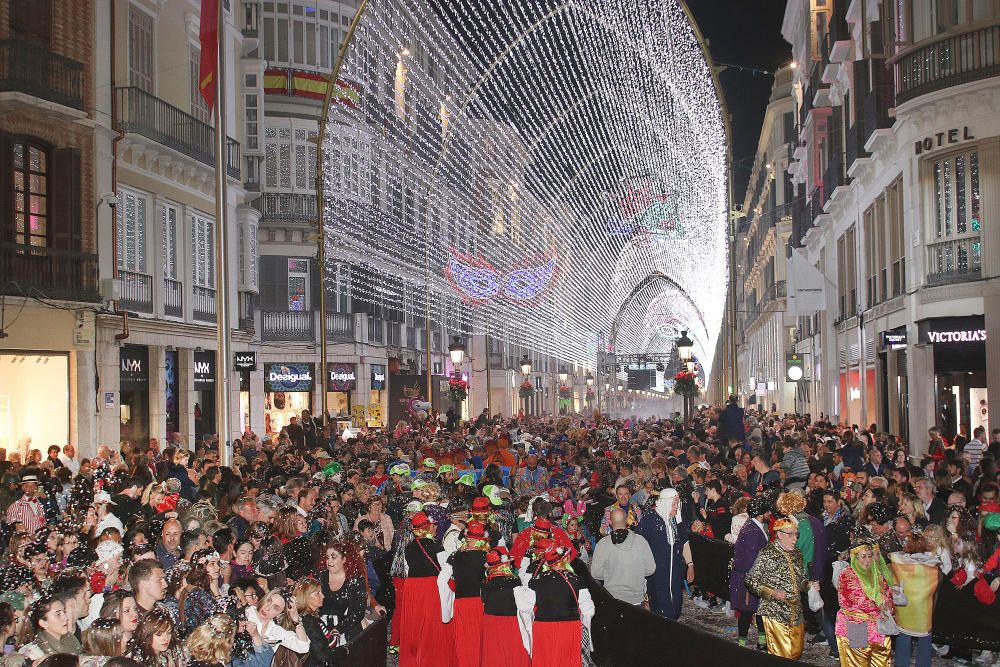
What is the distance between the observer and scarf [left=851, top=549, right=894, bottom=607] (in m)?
9.65

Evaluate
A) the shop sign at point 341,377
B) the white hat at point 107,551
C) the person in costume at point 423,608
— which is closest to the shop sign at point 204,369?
the shop sign at point 341,377

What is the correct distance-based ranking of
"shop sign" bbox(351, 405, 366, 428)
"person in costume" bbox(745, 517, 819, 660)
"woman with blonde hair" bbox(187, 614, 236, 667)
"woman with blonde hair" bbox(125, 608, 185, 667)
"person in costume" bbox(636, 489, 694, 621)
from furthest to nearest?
"shop sign" bbox(351, 405, 366, 428), "person in costume" bbox(636, 489, 694, 621), "person in costume" bbox(745, 517, 819, 660), "woman with blonde hair" bbox(125, 608, 185, 667), "woman with blonde hair" bbox(187, 614, 236, 667)

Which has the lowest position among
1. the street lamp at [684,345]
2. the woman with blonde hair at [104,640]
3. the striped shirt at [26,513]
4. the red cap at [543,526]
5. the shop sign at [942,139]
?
the woman with blonde hair at [104,640]

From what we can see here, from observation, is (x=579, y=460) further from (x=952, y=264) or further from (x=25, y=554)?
(x=25, y=554)

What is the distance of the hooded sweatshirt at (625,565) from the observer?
447 inches

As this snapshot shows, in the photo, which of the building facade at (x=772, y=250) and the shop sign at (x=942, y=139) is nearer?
the shop sign at (x=942, y=139)

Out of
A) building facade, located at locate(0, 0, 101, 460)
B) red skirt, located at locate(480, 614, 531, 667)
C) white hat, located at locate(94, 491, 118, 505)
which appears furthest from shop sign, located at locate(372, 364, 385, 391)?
red skirt, located at locate(480, 614, 531, 667)

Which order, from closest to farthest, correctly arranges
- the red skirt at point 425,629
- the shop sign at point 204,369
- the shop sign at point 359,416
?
the red skirt at point 425,629
the shop sign at point 204,369
the shop sign at point 359,416

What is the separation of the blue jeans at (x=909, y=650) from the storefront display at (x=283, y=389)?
36.5 meters

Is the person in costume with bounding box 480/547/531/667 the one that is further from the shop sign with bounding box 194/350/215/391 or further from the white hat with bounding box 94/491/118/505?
the shop sign with bounding box 194/350/215/391

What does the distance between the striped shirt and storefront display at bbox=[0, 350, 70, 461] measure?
35.4 ft

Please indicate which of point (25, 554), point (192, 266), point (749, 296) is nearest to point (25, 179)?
point (192, 266)

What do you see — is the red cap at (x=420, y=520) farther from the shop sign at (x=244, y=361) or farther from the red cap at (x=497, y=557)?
the shop sign at (x=244, y=361)

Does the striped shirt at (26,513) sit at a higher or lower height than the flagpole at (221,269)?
lower
